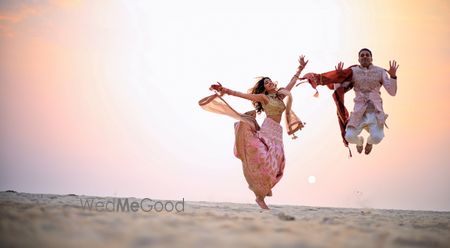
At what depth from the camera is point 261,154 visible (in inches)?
281

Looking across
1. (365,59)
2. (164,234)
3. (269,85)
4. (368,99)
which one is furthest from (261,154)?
(164,234)

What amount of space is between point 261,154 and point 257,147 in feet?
0.45

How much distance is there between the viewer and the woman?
7.14 meters

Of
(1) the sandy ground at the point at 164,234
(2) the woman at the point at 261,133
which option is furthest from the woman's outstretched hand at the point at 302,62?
(1) the sandy ground at the point at 164,234

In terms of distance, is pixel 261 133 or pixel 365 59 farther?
pixel 365 59

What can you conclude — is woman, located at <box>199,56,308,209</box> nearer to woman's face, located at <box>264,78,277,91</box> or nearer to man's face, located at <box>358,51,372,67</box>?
woman's face, located at <box>264,78,277,91</box>

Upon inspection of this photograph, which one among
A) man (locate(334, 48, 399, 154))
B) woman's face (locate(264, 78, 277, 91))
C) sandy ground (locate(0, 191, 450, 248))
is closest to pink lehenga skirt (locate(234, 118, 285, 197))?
woman's face (locate(264, 78, 277, 91))

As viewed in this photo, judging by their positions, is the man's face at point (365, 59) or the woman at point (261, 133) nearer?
the woman at point (261, 133)

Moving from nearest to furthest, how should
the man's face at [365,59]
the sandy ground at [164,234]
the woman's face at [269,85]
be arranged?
the sandy ground at [164,234] → the woman's face at [269,85] → the man's face at [365,59]

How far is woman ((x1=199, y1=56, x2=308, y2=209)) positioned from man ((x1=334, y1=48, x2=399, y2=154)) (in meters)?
1.24

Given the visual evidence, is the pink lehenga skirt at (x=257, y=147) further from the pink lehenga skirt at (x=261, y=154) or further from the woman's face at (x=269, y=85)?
the woman's face at (x=269, y=85)

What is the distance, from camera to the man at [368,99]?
7633 mm

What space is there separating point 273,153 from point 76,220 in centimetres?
447

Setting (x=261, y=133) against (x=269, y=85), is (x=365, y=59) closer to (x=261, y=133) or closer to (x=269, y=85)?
(x=269, y=85)
